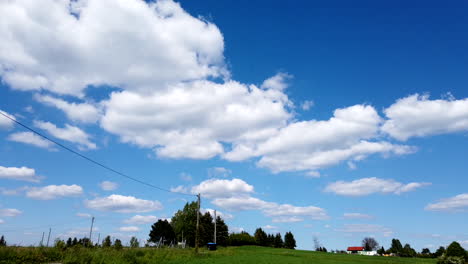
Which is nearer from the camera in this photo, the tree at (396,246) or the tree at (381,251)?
the tree at (381,251)

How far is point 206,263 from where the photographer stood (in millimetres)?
33500

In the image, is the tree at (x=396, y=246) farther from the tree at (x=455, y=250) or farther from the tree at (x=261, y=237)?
the tree at (x=455, y=250)

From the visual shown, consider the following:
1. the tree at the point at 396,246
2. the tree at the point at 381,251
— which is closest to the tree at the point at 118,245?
the tree at the point at 381,251

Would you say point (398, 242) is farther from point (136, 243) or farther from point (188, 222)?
point (136, 243)

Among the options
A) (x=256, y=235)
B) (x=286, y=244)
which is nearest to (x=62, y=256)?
(x=256, y=235)

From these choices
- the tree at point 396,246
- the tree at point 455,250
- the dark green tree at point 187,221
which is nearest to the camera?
the tree at point 455,250

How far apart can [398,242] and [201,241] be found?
422 ft

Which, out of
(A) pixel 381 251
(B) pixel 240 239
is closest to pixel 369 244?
(A) pixel 381 251

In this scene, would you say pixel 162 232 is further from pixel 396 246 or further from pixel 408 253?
pixel 396 246

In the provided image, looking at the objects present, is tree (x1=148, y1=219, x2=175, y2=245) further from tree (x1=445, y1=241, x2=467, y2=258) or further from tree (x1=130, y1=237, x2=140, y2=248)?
tree (x1=445, y1=241, x2=467, y2=258)

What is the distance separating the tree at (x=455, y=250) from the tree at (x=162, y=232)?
11245 centimetres

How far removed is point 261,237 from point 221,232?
2121 centimetres

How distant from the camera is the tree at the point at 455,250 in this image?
42.3 m

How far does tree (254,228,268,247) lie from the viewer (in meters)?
107
